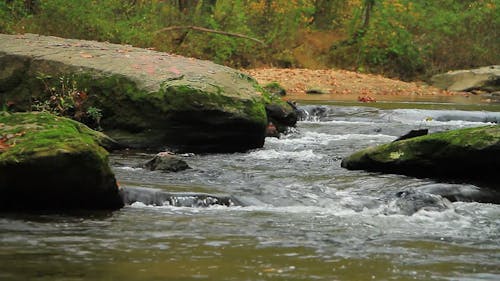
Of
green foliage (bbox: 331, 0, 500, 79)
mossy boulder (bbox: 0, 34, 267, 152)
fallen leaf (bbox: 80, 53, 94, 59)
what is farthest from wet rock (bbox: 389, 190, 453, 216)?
green foliage (bbox: 331, 0, 500, 79)

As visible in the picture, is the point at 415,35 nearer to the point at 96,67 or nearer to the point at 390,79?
the point at 390,79

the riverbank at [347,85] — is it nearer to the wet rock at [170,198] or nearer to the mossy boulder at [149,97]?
the mossy boulder at [149,97]

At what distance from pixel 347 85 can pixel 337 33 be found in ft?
22.0

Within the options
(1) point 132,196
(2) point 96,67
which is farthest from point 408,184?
(2) point 96,67

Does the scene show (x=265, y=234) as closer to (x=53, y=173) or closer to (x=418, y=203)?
(x=53, y=173)

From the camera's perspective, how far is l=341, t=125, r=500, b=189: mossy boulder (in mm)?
8898

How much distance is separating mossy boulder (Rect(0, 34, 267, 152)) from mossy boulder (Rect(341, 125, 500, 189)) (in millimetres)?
2514

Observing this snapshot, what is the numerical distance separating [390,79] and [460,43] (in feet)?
16.3

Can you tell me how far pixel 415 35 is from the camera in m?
31.5

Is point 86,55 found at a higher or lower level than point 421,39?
lower

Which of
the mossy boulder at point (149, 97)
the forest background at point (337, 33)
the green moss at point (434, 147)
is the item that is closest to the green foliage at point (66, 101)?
the mossy boulder at point (149, 97)

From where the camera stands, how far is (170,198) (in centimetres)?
767

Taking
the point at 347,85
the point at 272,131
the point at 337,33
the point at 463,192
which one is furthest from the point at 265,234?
the point at 337,33

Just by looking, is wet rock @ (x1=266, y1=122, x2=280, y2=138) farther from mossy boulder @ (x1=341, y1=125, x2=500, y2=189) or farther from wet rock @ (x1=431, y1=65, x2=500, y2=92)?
wet rock @ (x1=431, y1=65, x2=500, y2=92)
